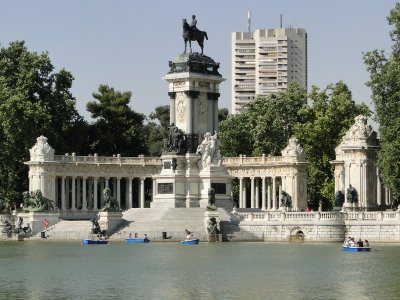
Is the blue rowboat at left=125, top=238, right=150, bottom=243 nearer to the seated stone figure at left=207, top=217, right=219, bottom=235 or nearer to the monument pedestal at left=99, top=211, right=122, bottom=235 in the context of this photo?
the monument pedestal at left=99, top=211, right=122, bottom=235

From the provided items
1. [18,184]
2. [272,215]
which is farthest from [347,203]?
[18,184]

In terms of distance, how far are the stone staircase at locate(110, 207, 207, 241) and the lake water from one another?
849 centimetres

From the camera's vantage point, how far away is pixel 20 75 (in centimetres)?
12112

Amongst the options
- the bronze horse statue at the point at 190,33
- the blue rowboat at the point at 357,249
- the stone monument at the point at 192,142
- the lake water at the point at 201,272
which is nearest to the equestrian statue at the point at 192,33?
the bronze horse statue at the point at 190,33

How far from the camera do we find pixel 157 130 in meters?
163

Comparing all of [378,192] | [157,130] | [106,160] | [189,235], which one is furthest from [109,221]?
[157,130]

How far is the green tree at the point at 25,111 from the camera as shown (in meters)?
116

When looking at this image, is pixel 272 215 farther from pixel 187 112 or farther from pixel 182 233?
pixel 187 112

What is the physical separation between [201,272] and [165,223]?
33105mm

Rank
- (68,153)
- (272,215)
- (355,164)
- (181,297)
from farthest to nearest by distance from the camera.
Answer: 1. (68,153)
2. (355,164)
3. (272,215)
4. (181,297)

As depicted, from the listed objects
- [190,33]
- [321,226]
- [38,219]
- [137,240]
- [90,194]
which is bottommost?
[137,240]

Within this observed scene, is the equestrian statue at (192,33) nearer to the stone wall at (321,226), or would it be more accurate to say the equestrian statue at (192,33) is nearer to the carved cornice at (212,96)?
the carved cornice at (212,96)

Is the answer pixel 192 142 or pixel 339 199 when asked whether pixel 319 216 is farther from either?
pixel 192 142

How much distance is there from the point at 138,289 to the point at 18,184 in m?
67.3
